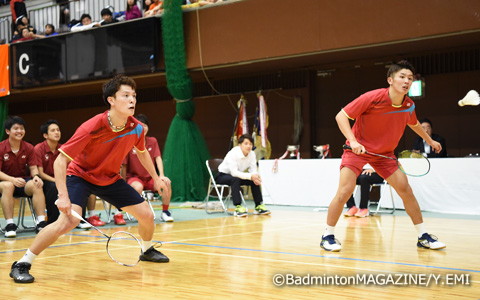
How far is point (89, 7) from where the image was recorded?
17.8 m

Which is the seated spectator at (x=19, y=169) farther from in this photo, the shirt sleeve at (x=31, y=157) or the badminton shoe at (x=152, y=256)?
the badminton shoe at (x=152, y=256)

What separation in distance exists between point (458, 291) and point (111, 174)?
2936 mm

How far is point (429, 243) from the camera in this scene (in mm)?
6348

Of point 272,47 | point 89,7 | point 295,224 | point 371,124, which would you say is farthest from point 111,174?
point 89,7

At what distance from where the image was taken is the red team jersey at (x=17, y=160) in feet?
27.2

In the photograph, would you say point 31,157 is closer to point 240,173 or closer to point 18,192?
point 18,192

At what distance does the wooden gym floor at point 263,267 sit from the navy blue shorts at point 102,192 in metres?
0.60

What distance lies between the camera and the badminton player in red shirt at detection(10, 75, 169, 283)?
486cm

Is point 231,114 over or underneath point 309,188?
over

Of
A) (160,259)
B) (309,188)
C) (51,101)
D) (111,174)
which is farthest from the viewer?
(51,101)

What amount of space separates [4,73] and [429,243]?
13839mm

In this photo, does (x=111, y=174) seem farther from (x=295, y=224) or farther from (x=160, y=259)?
(x=295, y=224)

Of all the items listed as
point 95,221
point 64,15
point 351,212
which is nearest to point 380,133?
point 351,212

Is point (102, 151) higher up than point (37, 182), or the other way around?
point (102, 151)
